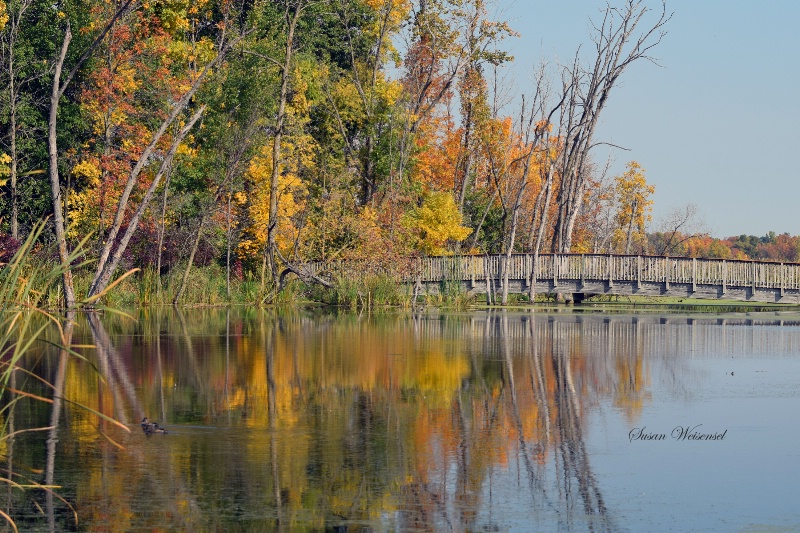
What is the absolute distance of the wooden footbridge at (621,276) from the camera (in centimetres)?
4534

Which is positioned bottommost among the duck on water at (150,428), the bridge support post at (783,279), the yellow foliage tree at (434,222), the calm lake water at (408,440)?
the calm lake water at (408,440)

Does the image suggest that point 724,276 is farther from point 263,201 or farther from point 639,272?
point 263,201

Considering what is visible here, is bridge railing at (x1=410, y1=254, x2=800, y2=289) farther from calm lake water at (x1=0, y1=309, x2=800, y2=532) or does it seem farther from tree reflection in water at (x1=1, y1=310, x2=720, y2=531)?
calm lake water at (x1=0, y1=309, x2=800, y2=532)

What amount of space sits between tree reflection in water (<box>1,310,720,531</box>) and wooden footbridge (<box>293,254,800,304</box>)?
2352 centimetres

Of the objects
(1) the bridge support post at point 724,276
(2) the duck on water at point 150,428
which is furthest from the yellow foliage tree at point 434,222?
(2) the duck on water at point 150,428

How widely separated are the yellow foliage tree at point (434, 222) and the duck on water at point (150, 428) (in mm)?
35102

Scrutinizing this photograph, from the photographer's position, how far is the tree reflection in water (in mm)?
7875

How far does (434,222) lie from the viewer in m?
46.9

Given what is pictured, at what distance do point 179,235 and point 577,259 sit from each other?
16.1 meters

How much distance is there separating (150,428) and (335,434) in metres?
1.74

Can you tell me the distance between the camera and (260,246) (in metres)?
46.2

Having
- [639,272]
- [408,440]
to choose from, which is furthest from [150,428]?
[639,272]

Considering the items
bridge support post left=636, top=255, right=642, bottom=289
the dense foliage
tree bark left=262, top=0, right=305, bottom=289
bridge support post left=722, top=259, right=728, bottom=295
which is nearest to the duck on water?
the dense foliage

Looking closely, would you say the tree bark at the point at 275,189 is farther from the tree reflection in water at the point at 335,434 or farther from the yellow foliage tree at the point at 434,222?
the tree reflection in water at the point at 335,434
